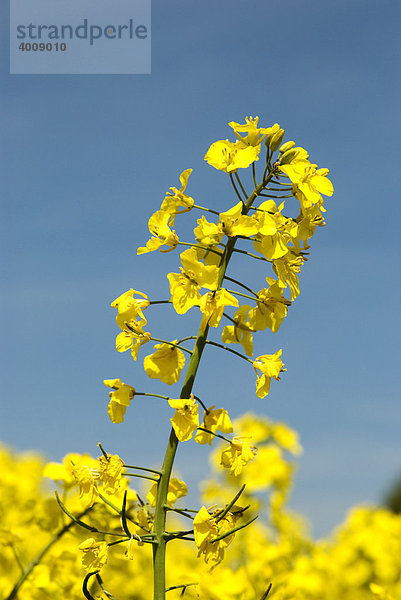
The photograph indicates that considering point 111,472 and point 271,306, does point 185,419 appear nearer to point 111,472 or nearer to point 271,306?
point 111,472

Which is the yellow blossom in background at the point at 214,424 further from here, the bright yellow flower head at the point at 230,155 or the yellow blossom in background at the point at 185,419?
the bright yellow flower head at the point at 230,155

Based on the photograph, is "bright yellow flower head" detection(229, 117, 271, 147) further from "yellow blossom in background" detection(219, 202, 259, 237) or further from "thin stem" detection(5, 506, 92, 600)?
"thin stem" detection(5, 506, 92, 600)

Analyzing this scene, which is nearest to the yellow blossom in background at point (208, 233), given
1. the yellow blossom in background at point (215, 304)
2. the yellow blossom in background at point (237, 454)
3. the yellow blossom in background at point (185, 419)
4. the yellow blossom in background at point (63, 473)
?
the yellow blossom in background at point (215, 304)

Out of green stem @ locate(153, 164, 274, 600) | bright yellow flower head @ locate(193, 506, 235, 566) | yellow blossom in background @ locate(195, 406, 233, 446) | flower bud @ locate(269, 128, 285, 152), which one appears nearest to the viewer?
green stem @ locate(153, 164, 274, 600)

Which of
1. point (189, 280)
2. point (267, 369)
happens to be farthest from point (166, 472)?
point (189, 280)

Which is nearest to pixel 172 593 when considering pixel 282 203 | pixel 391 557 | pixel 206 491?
pixel 206 491

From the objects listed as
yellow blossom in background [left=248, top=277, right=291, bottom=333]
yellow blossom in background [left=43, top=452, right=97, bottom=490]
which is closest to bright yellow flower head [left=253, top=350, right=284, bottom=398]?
yellow blossom in background [left=248, top=277, right=291, bottom=333]
